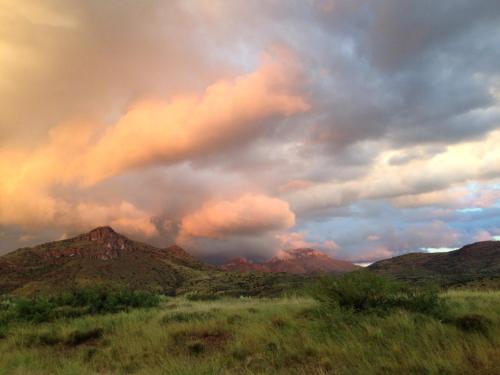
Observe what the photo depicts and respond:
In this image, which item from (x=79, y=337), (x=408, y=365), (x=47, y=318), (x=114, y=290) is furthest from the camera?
(x=114, y=290)

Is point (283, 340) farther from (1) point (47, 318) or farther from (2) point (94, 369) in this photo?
Answer: (1) point (47, 318)

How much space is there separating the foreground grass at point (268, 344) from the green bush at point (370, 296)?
23.1 inches

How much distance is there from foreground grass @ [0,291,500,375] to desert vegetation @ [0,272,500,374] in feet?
0.10

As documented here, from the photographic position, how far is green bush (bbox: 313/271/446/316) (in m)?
12.6

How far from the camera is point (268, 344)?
11.1 metres

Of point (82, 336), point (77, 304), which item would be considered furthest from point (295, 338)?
point (77, 304)

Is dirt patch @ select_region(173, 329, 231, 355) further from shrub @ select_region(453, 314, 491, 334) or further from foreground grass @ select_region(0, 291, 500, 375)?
shrub @ select_region(453, 314, 491, 334)

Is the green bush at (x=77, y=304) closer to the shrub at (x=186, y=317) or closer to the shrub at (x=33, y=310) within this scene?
the shrub at (x=33, y=310)

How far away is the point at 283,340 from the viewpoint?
436 inches

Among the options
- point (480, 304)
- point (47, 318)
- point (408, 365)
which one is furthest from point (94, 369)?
point (480, 304)

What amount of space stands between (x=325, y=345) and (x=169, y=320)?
27.3 feet

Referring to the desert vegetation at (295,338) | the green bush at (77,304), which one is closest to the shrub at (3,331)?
the desert vegetation at (295,338)

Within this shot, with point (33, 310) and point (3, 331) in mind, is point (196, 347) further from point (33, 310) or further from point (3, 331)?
point (33, 310)

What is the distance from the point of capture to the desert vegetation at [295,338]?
8.59 meters
